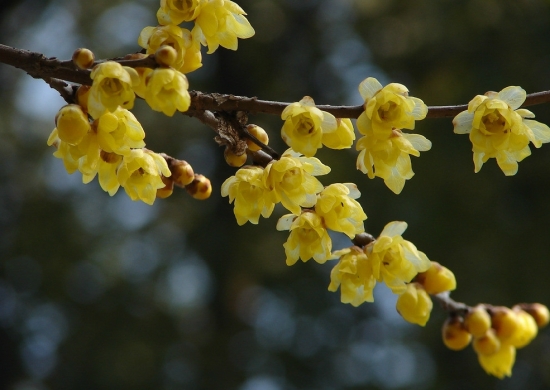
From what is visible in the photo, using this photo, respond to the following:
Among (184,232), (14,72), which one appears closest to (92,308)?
(184,232)

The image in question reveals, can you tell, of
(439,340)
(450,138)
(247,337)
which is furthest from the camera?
(247,337)

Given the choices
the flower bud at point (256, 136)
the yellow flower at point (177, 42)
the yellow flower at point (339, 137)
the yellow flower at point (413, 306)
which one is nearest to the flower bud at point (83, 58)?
the yellow flower at point (177, 42)

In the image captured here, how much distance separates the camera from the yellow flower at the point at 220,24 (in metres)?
1.44

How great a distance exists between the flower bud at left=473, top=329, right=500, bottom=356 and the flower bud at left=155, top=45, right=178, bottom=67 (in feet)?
4.67

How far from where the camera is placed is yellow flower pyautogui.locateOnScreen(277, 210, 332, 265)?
149 centimetres

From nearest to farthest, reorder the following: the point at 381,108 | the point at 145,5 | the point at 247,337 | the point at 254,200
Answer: the point at 381,108, the point at 254,200, the point at 247,337, the point at 145,5

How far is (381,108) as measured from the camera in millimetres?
1327

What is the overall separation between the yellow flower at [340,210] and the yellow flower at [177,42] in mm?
378

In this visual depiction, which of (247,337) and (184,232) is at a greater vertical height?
(184,232)

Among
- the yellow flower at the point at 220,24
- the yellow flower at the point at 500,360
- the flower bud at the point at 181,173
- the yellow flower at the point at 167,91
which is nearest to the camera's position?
the yellow flower at the point at 167,91

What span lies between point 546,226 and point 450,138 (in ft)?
4.04

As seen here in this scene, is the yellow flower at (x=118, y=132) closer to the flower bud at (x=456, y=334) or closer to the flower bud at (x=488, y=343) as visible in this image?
the flower bud at (x=456, y=334)

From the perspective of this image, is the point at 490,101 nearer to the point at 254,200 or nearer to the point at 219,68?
the point at 254,200

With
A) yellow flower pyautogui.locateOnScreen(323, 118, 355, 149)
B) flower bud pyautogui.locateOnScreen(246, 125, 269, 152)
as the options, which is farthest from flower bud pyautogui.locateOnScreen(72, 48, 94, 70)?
yellow flower pyautogui.locateOnScreen(323, 118, 355, 149)
